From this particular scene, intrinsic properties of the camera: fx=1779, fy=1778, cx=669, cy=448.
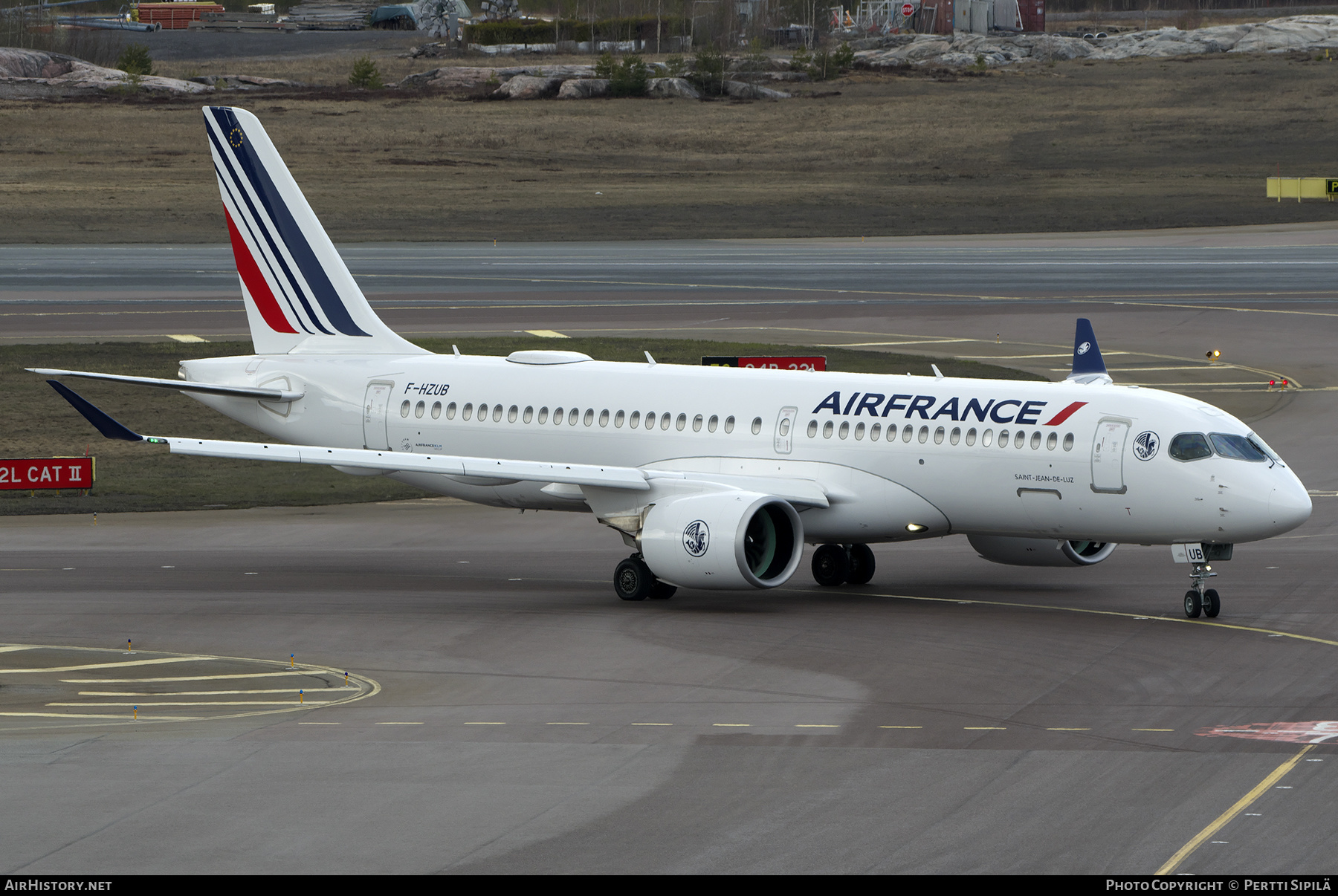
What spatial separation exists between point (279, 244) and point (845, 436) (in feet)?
51.2

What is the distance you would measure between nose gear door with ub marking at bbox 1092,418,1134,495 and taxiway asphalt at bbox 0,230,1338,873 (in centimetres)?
252

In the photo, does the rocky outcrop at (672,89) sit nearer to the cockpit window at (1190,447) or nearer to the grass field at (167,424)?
the grass field at (167,424)

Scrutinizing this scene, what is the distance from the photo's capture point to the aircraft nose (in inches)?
1256

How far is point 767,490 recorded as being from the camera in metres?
35.5

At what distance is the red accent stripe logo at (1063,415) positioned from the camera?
33.8m

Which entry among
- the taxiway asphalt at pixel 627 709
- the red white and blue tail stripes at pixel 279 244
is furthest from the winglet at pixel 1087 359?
the red white and blue tail stripes at pixel 279 244

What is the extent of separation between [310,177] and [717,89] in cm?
5298

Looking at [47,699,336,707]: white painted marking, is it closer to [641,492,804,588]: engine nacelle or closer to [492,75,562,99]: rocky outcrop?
[641,492,804,588]: engine nacelle

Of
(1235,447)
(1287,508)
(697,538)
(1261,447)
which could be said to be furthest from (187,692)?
(1261,447)

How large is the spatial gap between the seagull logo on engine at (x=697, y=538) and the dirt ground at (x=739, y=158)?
78.4 m

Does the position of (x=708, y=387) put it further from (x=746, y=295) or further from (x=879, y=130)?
(x=879, y=130)

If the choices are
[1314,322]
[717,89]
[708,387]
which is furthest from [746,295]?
[717,89]

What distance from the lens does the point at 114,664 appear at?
3017cm

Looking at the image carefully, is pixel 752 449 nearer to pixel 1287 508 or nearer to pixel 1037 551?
pixel 1037 551
